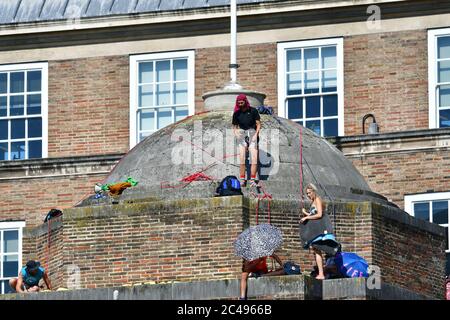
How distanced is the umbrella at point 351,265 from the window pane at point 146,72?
1621 cm

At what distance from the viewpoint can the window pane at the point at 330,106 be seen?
6569 centimetres

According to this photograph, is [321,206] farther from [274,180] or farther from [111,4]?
[111,4]

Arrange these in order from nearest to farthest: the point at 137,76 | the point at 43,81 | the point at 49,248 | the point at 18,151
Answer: the point at 49,248
the point at 137,76
the point at 18,151
the point at 43,81

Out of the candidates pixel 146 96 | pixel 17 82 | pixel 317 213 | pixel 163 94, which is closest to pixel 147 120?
pixel 146 96

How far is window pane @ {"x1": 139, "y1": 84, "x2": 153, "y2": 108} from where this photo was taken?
67.2 m

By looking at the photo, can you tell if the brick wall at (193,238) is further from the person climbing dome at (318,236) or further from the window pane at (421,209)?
the window pane at (421,209)

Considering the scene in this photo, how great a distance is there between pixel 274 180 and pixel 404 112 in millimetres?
10684

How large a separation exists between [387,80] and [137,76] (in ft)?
20.4

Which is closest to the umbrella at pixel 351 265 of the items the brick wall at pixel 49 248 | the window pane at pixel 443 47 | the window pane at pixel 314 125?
the brick wall at pixel 49 248

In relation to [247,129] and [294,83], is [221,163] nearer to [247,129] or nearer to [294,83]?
[247,129]

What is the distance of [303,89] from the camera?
66000 millimetres

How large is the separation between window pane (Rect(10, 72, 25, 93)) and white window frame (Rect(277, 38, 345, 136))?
6.65m

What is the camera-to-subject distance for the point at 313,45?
216 ft
